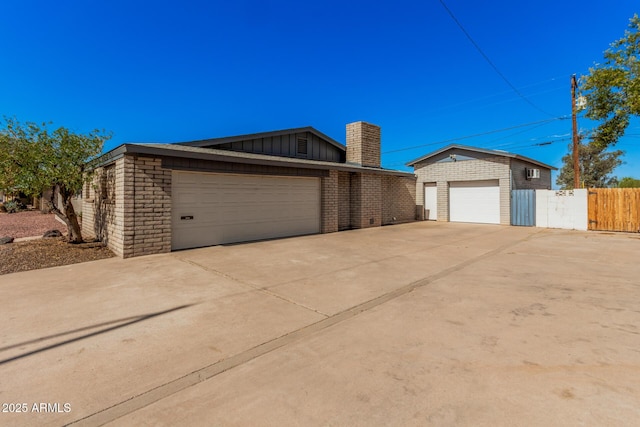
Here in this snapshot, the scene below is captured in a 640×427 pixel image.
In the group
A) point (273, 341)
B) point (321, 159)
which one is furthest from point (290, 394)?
point (321, 159)

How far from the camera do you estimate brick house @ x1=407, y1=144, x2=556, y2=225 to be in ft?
48.6

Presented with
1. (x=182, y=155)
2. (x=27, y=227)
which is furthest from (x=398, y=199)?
(x=27, y=227)

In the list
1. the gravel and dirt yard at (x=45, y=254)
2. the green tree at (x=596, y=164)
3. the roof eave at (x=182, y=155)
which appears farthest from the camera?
the green tree at (x=596, y=164)

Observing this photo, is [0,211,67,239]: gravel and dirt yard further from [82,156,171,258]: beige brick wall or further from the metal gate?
the metal gate

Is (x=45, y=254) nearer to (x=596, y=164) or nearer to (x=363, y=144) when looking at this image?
(x=363, y=144)

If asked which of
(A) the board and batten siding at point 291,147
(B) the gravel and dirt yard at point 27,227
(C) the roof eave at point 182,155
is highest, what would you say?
(A) the board and batten siding at point 291,147

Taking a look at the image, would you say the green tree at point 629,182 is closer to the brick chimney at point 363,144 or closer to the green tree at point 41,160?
the brick chimney at point 363,144

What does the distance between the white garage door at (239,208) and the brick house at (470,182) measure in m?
8.87

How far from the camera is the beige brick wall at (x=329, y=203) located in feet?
37.3

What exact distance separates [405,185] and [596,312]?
12984 mm

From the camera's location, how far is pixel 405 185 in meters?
16.2

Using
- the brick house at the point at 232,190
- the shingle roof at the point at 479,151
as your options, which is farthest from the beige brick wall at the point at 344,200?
the shingle roof at the point at 479,151

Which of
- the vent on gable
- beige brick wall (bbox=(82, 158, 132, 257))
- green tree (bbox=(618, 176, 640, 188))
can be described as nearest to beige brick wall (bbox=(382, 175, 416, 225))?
the vent on gable

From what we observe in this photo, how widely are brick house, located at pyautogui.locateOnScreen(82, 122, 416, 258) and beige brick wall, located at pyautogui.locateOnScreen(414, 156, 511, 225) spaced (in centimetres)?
416
